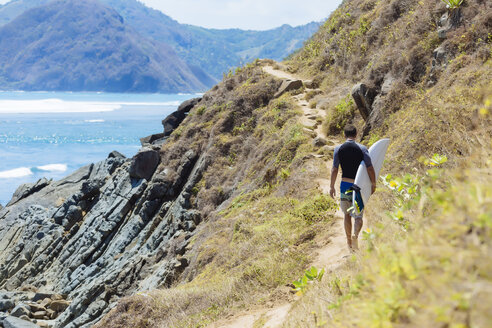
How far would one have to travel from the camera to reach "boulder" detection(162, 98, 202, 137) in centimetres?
2966

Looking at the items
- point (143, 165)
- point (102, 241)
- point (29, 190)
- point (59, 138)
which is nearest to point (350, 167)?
point (102, 241)

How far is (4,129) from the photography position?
308 feet

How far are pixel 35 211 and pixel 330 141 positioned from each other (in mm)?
24077

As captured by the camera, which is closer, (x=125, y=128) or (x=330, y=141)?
(x=330, y=141)

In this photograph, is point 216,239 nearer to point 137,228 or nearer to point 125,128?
point 137,228

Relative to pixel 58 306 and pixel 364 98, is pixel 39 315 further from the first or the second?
pixel 364 98

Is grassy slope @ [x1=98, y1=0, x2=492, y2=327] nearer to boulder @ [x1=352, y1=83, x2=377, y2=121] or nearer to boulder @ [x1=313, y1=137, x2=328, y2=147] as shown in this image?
boulder @ [x1=313, y1=137, x2=328, y2=147]

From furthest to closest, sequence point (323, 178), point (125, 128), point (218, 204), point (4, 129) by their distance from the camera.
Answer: point (125, 128) → point (4, 129) → point (218, 204) → point (323, 178)

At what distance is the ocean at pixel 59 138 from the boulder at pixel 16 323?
37.6m

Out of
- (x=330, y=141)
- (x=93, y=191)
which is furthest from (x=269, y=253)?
(x=93, y=191)

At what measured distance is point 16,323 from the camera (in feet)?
46.0

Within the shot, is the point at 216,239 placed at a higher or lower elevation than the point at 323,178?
lower

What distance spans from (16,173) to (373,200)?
63.4 meters

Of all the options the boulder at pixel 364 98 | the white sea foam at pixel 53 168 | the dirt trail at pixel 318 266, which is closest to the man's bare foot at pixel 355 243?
the dirt trail at pixel 318 266
